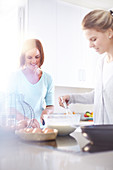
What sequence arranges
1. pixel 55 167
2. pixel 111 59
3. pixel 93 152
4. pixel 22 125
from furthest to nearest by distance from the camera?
1. pixel 111 59
2. pixel 22 125
3. pixel 55 167
4. pixel 93 152

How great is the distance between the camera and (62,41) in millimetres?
3561

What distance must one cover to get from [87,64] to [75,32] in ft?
1.73

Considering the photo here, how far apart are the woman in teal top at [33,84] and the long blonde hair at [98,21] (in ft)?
2.90

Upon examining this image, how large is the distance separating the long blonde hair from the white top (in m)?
0.29

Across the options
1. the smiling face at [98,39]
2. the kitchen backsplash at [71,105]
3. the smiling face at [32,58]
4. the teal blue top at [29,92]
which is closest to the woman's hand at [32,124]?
the smiling face at [98,39]

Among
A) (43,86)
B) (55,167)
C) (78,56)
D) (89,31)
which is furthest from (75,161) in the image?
(78,56)

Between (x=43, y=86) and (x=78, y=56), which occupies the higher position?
(x=78, y=56)

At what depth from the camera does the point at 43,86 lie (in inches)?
98.0

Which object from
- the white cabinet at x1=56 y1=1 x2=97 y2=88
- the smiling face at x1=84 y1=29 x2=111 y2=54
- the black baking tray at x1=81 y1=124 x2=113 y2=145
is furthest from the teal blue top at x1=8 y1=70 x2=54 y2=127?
the black baking tray at x1=81 y1=124 x2=113 y2=145

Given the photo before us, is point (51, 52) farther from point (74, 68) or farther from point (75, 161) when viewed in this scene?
point (75, 161)

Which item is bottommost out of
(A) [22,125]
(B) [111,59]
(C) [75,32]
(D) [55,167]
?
(D) [55,167]

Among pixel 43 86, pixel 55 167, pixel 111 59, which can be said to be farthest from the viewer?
pixel 43 86

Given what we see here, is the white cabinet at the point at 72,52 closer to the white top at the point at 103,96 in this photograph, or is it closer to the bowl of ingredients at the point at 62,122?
the white top at the point at 103,96

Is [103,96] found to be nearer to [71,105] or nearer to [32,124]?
[32,124]
